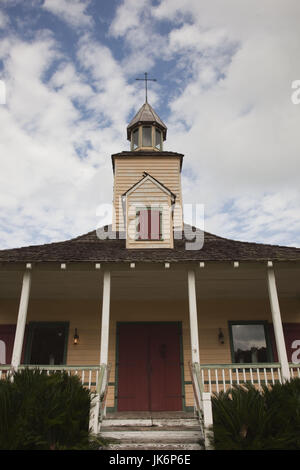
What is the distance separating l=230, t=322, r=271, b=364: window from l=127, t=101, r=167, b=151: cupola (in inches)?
352

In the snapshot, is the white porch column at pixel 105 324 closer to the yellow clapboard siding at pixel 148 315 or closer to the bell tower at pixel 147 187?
the bell tower at pixel 147 187

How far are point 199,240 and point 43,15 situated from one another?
27.3 feet

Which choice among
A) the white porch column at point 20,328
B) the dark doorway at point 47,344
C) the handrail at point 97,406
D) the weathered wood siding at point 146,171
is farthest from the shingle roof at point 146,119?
the handrail at point 97,406

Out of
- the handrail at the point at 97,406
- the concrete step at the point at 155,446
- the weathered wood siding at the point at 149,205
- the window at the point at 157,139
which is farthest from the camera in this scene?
the window at the point at 157,139

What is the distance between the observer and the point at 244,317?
9352 mm

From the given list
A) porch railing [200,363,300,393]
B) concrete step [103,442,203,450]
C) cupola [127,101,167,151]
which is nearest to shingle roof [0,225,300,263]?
porch railing [200,363,300,393]

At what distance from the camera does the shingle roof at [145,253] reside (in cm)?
714

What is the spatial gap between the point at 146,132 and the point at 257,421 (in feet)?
43.1

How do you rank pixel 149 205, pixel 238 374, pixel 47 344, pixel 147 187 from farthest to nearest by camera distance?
pixel 147 187 < pixel 149 205 < pixel 47 344 < pixel 238 374

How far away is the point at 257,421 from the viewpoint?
4297 mm

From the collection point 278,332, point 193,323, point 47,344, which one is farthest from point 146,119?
point 278,332

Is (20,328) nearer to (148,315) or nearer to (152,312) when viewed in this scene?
(148,315)

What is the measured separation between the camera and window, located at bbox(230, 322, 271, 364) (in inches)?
356

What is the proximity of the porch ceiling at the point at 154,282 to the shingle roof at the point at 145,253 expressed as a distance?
0.21m
